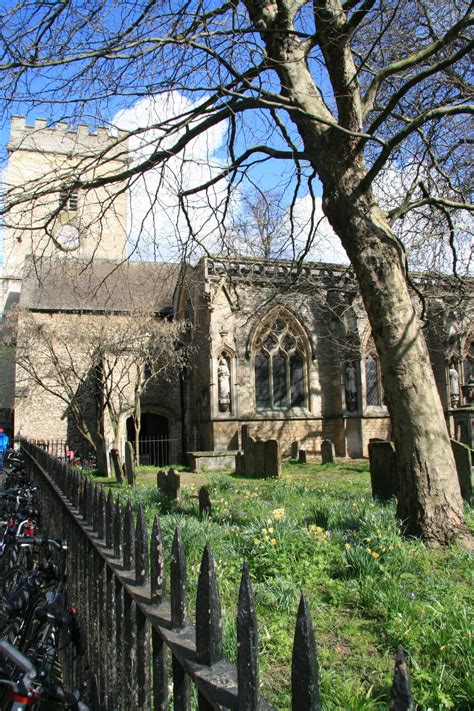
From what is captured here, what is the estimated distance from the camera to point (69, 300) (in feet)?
76.8

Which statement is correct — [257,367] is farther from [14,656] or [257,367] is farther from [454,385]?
[14,656]

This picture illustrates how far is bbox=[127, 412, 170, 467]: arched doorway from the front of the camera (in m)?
23.3

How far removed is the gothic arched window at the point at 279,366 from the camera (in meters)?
21.1

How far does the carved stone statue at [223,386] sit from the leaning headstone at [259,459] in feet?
23.7

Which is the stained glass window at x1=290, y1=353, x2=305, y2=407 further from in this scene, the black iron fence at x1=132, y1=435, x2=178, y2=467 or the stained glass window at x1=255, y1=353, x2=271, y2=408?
the black iron fence at x1=132, y1=435, x2=178, y2=467

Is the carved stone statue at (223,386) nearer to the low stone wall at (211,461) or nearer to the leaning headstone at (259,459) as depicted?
the low stone wall at (211,461)

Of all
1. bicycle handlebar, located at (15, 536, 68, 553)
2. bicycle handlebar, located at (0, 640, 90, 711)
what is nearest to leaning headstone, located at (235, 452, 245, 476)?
bicycle handlebar, located at (15, 536, 68, 553)

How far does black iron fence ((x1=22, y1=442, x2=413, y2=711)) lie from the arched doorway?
20.2 m

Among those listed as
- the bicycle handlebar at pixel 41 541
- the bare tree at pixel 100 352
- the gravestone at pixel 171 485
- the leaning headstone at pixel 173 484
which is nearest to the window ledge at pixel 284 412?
the bare tree at pixel 100 352

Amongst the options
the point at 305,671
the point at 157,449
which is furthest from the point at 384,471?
the point at 157,449

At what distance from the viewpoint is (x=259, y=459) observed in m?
12.3

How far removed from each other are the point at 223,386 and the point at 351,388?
16.2ft

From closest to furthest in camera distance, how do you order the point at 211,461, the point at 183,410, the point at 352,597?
the point at 352,597 → the point at 211,461 → the point at 183,410

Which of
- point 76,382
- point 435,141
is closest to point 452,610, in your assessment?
point 435,141
